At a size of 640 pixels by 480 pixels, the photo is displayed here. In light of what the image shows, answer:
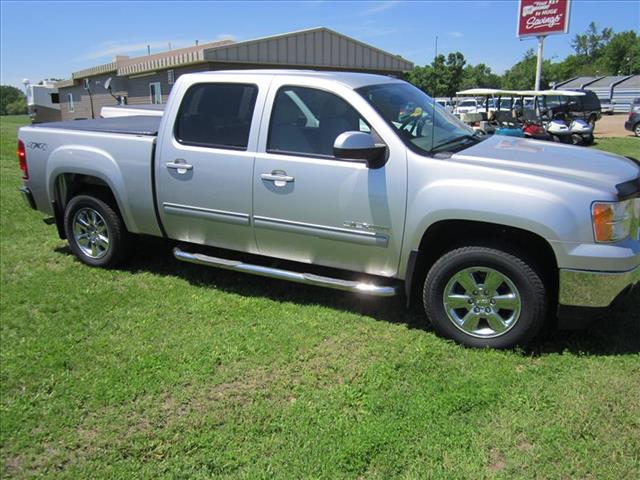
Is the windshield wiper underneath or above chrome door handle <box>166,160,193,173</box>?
above

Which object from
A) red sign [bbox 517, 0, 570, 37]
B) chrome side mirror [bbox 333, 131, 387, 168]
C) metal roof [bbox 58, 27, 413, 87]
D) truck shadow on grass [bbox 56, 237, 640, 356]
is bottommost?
truck shadow on grass [bbox 56, 237, 640, 356]

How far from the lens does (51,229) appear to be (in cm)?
716

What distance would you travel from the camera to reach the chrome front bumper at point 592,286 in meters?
3.29

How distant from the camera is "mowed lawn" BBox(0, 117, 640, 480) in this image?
8.84 ft

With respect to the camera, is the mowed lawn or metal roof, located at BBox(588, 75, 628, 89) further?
metal roof, located at BBox(588, 75, 628, 89)

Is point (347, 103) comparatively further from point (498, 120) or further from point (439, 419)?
point (498, 120)

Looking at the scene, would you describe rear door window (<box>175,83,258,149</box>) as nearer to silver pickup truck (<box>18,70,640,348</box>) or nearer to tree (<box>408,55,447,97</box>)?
silver pickup truck (<box>18,70,640,348</box>)

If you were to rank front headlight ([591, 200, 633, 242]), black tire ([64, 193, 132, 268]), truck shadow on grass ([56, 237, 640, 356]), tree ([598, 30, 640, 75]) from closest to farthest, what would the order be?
front headlight ([591, 200, 633, 242]) < truck shadow on grass ([56, 237, 640, 356]) < black tire ([64, 193, 132, 268]) < tree ([598, 30, 640, 75])

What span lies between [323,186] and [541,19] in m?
25.3

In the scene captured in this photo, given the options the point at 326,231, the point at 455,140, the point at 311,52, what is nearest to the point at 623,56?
the point at 311,52

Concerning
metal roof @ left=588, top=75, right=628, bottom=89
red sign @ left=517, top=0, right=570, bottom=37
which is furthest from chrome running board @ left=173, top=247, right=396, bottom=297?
metal roof @ left=588, top=75, right=628, bottom=89

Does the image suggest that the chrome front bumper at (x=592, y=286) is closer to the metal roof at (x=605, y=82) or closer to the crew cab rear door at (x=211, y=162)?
the crew cab rear door at (x=211, y=162)

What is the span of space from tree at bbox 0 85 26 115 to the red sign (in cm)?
9722

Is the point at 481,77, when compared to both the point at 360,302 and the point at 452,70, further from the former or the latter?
the point at 360,302
